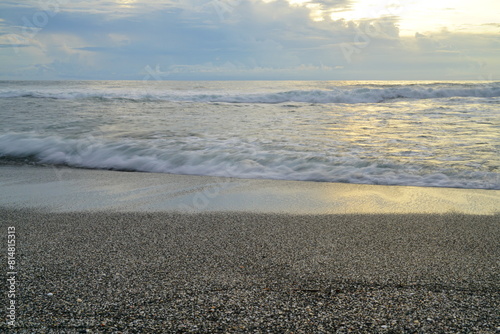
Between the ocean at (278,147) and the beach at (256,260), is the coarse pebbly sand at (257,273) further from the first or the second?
the ocean at (278,147)

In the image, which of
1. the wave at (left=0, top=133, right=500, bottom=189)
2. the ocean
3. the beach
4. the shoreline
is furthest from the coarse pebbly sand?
the ocean

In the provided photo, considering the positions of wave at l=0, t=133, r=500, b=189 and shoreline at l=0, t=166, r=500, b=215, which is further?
wave at l=0, t=133, r=500, b=189

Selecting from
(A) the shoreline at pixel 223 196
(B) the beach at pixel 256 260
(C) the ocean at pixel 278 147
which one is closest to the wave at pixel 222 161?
(C) the ocean at pixel 278 147

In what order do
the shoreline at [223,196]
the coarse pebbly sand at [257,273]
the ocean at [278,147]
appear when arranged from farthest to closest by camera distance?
the ocean at [278,147]
the shoreline at [223,196]
the coarse pebbly sand at [257,273]

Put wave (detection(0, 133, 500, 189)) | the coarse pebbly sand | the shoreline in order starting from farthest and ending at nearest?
wave (detection(0, 133, 500, 189)), the shoreline, the coarse pebbly sand

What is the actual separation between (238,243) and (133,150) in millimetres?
4914

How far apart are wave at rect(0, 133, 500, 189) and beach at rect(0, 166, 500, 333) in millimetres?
525

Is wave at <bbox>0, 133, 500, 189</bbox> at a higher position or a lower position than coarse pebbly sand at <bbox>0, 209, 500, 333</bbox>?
lower

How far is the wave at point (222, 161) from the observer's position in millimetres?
5555

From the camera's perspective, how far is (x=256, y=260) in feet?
9.27

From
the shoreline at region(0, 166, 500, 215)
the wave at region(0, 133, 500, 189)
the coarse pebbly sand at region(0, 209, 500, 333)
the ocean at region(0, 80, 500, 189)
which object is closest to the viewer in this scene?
the coarse pebbly sand at region(0, 209, 500, 333)

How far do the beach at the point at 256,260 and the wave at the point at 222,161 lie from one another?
1.72 ft

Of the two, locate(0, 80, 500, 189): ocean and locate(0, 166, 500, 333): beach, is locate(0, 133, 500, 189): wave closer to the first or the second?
locate(0, 80, 500, 189): ocean

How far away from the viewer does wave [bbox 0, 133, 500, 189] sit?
555 cm
